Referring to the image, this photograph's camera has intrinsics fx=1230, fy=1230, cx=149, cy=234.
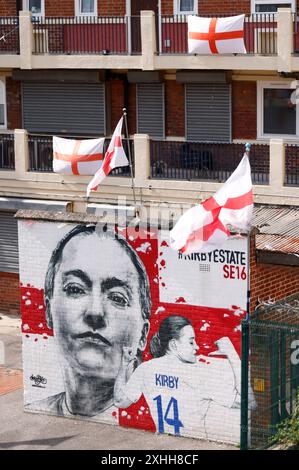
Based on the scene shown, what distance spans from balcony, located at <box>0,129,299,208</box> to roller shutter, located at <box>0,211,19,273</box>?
58 cm

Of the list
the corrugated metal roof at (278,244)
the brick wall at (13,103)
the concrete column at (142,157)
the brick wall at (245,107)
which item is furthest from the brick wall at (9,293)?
the corrugated metal roof at (278,244)

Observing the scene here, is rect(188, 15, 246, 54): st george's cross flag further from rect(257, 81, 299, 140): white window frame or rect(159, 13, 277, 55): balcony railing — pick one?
rect(257, 81, 299, 140): white window frame

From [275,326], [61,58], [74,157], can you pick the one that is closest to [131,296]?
[275,326]

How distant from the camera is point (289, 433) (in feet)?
53.1

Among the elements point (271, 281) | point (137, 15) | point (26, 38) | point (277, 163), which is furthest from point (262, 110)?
point (271, 281)

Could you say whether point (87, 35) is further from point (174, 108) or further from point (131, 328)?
point (131, 328)

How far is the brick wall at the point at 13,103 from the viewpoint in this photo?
29094mm

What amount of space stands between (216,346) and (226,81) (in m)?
9.65

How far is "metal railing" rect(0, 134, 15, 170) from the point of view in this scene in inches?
1073

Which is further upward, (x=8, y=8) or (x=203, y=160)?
(x=8, y=8)

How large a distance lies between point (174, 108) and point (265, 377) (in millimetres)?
11529

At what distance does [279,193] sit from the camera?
2423cm

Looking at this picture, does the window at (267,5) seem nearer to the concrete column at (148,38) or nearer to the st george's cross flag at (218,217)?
the concrete column at (148,38)

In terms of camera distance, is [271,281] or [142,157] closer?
[271,281]
